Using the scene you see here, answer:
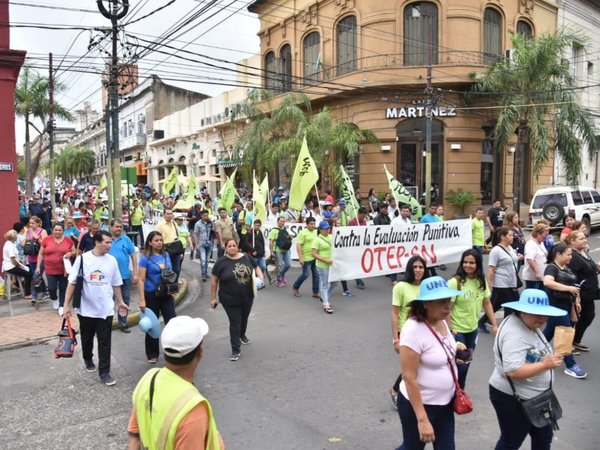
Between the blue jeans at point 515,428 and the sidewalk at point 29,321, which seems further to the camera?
the sidewalk at point 29,321

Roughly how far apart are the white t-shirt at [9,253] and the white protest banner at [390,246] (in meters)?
5.80

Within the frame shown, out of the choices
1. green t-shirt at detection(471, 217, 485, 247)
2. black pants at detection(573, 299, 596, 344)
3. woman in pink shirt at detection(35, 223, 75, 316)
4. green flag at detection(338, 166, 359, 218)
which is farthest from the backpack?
black pants at detection(573, 299, 596, 344)

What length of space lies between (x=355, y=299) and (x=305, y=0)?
20.5 meters

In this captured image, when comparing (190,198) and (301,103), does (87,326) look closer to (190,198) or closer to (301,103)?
(190,198)

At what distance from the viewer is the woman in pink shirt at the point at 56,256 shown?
8.60 m

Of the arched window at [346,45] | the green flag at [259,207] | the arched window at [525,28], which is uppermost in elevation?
the arched window at [525,28]

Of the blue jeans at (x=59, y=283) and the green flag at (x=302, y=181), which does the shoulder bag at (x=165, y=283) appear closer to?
the blue jeans at (x=59, y=283)

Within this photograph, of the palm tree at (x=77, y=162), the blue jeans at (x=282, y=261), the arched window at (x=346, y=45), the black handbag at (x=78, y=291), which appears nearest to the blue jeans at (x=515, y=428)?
the black handbag at (x=78, y=291)

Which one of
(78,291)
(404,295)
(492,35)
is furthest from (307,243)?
(492,35)

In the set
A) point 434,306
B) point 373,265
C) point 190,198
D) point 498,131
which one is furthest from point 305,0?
point 434,306

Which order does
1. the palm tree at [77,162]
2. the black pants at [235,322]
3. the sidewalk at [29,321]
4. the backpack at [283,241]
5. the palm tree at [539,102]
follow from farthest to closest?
the palm tree at [77,162] < the palm tree at [539,102] < the backpack at [283,241] < the sidewalk at [29,321] < the black pants at [235,322]

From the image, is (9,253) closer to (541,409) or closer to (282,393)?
(282,393)

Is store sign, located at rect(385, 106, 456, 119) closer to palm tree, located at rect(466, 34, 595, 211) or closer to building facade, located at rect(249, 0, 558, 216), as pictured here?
building facade, located at rect(249, 0, 558, 216)

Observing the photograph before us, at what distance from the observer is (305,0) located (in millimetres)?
25828
